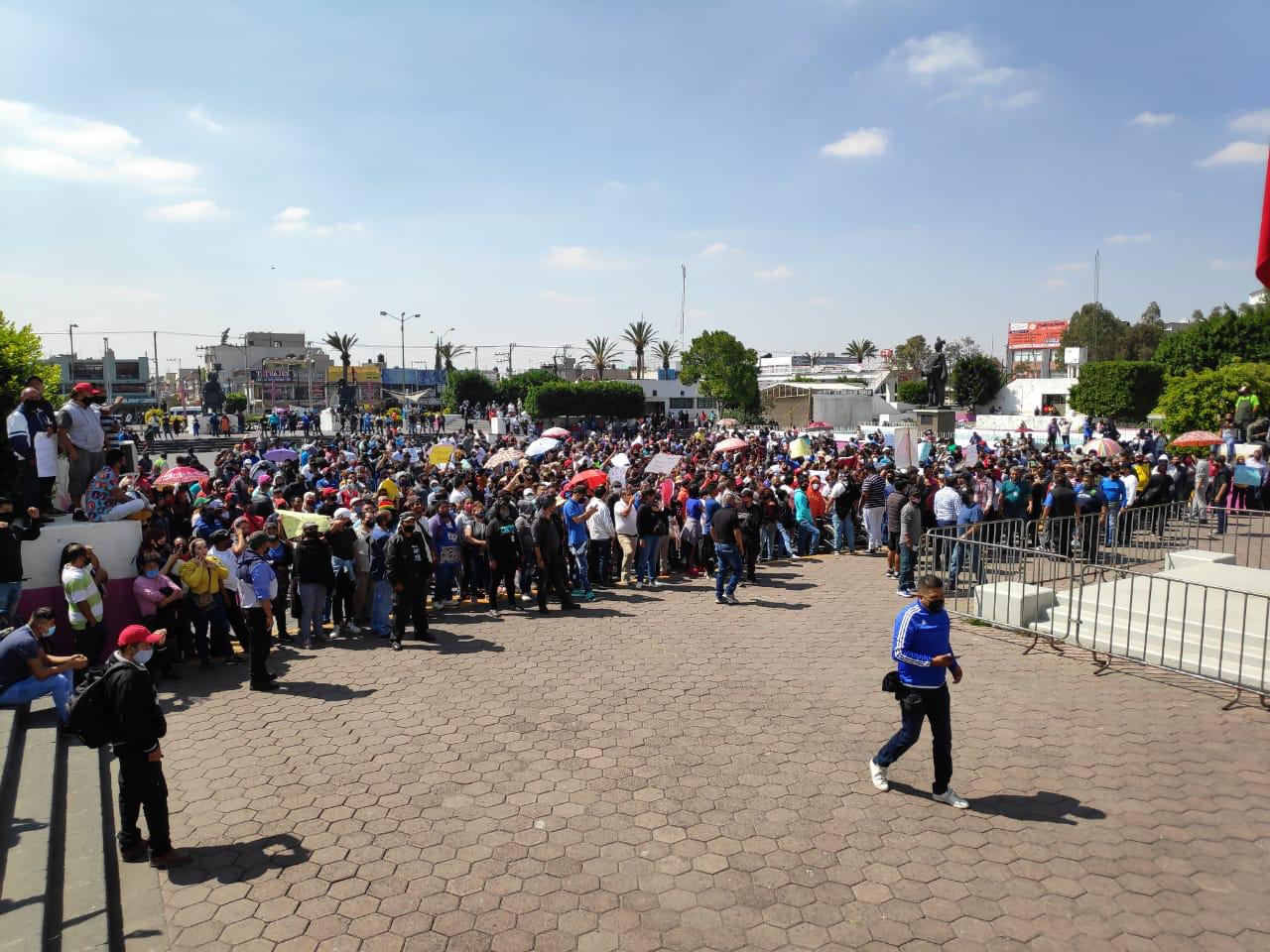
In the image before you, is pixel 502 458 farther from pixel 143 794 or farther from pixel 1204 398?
pixel 1204 398

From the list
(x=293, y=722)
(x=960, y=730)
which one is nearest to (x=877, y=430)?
(x=960, y=730)

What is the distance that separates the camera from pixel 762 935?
13.6 ft

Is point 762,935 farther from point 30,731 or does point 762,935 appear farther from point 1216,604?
point 1216,604

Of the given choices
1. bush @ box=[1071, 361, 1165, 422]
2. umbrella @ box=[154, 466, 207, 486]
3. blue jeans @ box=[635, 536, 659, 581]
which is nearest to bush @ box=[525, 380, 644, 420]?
bush @ box=[1071, 361, 1165, 422]

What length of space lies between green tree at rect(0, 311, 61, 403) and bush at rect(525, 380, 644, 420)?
32.6 metres

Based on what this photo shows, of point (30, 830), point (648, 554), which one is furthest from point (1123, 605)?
point (30, 830)

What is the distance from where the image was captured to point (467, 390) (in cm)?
6334

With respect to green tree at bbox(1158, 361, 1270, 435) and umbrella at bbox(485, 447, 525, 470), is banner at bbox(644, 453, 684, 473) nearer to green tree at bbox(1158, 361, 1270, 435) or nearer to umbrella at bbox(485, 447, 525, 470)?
umbrella at bbox(485, 447, 525, 470)

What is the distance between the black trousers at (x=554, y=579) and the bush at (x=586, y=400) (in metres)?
41.7

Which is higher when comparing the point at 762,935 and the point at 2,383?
the point at 2,383

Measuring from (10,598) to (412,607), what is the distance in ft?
12.4

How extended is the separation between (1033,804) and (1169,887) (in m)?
0.98

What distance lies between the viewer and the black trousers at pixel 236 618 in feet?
28.1

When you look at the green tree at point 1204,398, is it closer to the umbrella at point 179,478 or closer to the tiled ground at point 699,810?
the tiled ground at point 699,810
